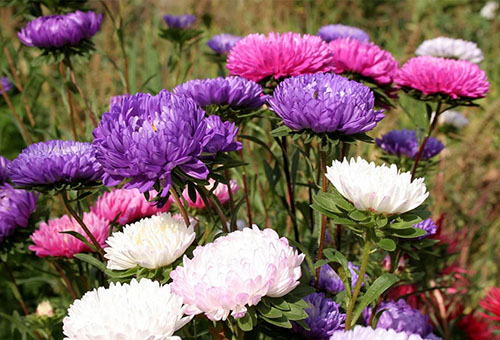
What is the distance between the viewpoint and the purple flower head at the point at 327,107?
72 centimetres

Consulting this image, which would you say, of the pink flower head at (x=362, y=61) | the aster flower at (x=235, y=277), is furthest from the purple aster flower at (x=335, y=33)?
the aster flower at (x=235, y=277)

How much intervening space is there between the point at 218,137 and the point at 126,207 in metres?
0.41

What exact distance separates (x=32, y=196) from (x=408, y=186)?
87cm

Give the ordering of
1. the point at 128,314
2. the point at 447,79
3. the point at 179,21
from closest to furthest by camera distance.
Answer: the point at 128,314
the point at 447,79
the point at 179,21

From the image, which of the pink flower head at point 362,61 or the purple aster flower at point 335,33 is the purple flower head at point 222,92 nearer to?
the pink flower head at point 362,61

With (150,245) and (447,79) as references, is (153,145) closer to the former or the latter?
(150,245)

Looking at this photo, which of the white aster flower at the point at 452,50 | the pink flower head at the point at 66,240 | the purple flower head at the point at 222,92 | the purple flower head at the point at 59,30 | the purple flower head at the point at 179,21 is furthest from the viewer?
the purple flower head at the point at 179,21

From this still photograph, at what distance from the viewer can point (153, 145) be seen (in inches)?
25.6

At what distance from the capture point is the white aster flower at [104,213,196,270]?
72cm

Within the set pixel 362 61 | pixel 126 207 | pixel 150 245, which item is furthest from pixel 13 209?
pixel 362 61

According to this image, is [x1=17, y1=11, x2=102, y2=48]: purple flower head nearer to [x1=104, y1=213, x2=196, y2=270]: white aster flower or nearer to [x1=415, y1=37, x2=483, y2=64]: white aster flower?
[x1=104, y1=213, x2=196, y2=270]: white aster flower

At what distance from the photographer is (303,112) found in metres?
0.73

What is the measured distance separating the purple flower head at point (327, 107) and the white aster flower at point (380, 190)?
0.09 m

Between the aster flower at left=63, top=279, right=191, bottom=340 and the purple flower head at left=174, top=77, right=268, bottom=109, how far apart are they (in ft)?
1.13
